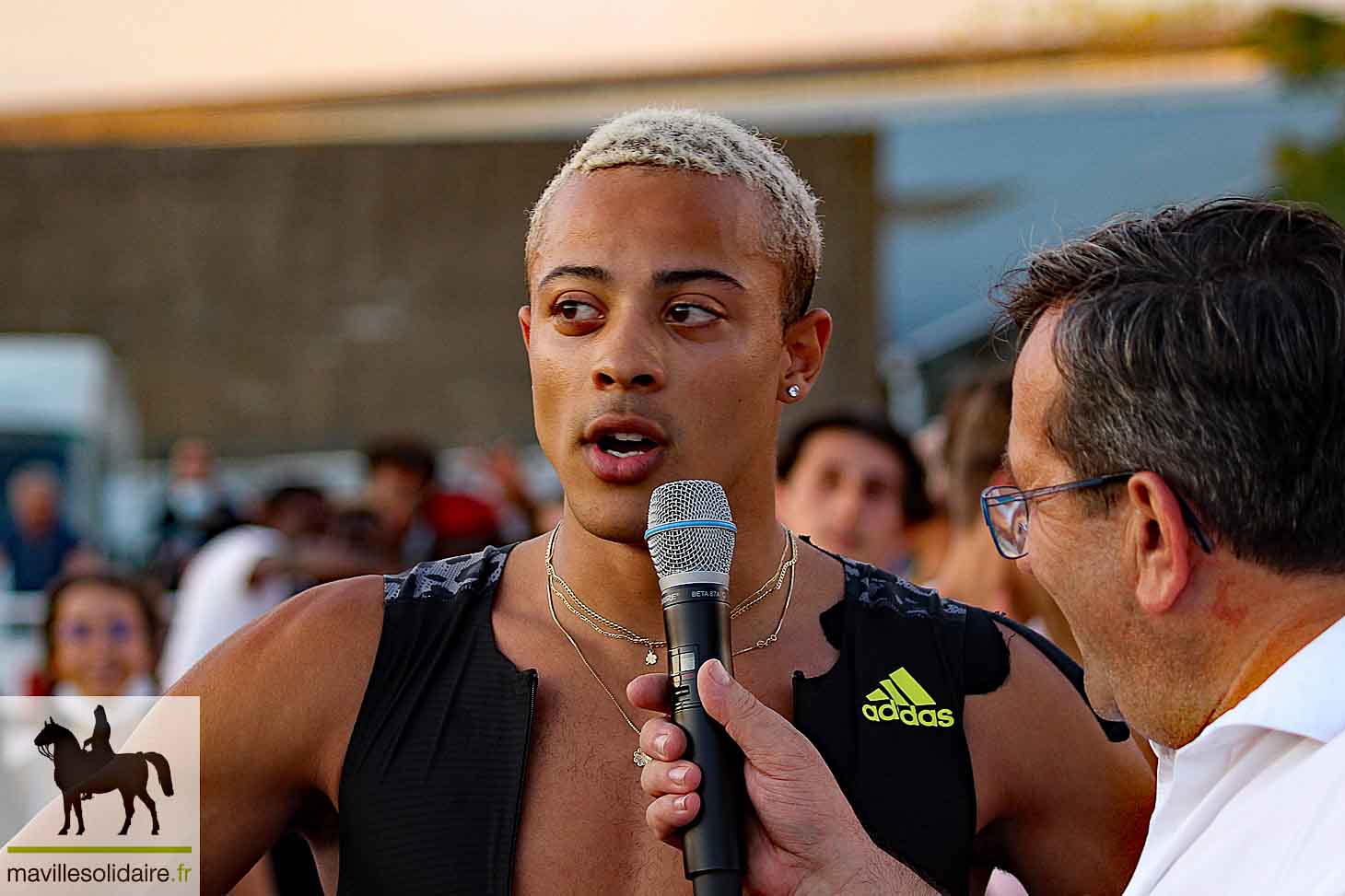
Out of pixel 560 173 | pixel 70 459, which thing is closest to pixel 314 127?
pixel 70 459

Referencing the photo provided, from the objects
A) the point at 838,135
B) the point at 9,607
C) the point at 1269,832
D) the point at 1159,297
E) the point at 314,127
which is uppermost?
the point at 314,127

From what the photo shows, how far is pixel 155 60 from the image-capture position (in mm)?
15016

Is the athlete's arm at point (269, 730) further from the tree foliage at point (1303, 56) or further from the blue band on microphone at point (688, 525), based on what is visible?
the tree foliage at point (1303, 56)

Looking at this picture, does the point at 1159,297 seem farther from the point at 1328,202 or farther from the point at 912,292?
the point at 912,292

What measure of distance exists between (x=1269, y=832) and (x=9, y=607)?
9.94 m

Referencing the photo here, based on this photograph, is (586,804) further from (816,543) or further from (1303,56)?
(1303,56)

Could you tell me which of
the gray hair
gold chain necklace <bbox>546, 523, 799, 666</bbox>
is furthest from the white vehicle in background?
the gray hair

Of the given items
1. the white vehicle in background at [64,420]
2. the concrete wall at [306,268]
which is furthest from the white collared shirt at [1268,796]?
the concrete wall at [306,268]

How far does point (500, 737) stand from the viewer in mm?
2652

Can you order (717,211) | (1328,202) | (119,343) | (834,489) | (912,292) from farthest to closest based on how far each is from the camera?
1. (119,343)
2. (912,292)
3. (1328,202)
4. (834,489)
5. (717,211)

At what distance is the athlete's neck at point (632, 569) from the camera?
2.79 m

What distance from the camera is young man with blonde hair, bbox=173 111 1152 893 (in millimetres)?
2596

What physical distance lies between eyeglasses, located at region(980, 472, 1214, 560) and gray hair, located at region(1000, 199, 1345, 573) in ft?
0.06

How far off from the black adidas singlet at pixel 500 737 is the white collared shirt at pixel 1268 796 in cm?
51
